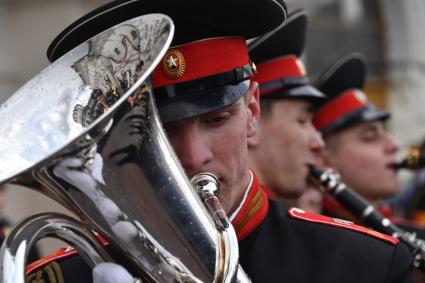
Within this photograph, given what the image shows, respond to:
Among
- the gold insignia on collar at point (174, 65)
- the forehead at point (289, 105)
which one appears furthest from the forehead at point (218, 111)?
the forehead at point (289, 105)

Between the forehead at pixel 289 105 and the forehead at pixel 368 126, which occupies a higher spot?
the forehead at pixel 289 105

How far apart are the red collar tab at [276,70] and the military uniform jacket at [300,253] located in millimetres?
1149

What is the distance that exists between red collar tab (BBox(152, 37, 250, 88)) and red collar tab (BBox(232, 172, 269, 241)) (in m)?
0.36

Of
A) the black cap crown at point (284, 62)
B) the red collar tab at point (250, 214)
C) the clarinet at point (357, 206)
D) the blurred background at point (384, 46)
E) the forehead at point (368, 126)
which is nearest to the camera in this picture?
the red collar tab at point (250, 214)

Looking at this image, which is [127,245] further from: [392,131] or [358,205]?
[392,131]

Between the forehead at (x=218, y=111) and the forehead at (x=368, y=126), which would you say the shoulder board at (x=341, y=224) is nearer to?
the forehead at (x=218, y=111)

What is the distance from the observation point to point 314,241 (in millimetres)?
2367

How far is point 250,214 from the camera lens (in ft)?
7.79

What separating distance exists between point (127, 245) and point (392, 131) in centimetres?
1455

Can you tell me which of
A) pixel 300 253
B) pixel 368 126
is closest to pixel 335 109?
pixel 368 126

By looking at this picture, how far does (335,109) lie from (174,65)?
252 cm

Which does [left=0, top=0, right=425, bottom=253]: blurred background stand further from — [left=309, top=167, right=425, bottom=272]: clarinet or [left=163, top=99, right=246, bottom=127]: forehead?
[left=163, top=99, right=246, bottom=127]: forehead

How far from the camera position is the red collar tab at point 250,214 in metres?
2.35

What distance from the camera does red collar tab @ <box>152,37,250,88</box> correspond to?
86.0 inches
